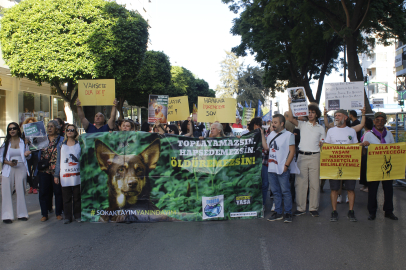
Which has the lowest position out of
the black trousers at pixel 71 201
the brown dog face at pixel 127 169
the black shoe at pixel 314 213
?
the black shoe at pixel 314 213

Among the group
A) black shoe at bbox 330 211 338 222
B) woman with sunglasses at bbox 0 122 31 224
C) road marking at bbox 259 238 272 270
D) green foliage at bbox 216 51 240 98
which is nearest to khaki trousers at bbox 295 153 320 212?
black shoe at bbox 330 211 338 222

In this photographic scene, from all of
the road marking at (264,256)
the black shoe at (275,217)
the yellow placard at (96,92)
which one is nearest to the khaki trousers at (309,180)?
the black shoe at (275,217)

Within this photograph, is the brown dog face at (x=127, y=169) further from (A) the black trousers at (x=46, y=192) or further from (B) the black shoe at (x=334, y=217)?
(B) the black shoe at (x=334, y=217)

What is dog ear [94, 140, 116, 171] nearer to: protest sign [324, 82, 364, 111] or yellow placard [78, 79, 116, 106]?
yellow placard [78, 79, 116, 106]

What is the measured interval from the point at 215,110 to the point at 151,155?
99.4 inches

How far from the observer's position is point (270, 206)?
25.6 ft

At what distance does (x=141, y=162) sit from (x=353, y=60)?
1111cm

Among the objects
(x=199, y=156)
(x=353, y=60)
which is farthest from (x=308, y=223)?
(x=353, y=60)

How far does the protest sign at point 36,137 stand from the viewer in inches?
277

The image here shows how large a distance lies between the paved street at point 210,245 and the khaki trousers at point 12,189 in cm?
21

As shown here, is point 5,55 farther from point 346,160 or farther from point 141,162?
point 346,160

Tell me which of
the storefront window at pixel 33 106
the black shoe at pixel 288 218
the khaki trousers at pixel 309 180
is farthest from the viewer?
the storefront window at pixel 33 106

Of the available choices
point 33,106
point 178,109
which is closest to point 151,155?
point 178,109

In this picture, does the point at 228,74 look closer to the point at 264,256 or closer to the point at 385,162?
the point at 385,162
